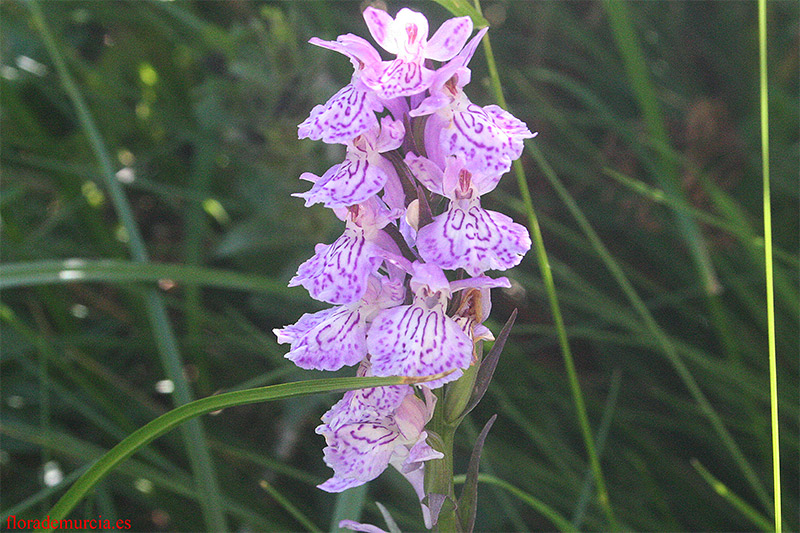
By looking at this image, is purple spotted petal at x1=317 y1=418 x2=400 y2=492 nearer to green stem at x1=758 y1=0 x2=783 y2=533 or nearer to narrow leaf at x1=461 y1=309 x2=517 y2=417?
narrow leaf at x1=461 y1=309 x2=517 y2=417

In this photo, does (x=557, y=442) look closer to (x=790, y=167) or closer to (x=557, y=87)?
(x=790, y=167)

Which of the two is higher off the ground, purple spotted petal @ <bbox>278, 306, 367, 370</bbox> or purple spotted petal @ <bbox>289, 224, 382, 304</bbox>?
purple spotted petal @ <bbox>289, 224, 382, 304</bbox>

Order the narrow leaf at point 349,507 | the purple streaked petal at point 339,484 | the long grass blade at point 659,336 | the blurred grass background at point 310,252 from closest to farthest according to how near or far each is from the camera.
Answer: the purple streaked petal at point 339,484 → the narrow leaf at point 349,507 → the long grass blade at point 659,336 → the blurred grass background at point 310,252

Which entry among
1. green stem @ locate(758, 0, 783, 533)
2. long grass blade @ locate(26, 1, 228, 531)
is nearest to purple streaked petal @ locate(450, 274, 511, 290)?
green stem @ locate(758, 0, 783, 533)

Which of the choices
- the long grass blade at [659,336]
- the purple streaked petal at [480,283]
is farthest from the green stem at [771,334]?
the purple streaked petal at [480,283]

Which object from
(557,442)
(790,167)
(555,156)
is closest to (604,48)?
(555,156)

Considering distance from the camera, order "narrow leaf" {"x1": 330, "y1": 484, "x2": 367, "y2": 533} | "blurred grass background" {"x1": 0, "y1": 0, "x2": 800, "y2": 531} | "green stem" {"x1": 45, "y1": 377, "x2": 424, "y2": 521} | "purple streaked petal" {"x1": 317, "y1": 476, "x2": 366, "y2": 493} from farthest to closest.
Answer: "blurred grass background" {"x1": 0, "y1": 0, "x2": 800, "y2": 531} → "narrow leaf" {"x1": 330, "y1": 484, "x2": 367, "y2": 533} → "purple streaked petal" {"x1": 317, "y1": 476, "x2": 366, "y2": 493} → "green stem" {"x1": 45, "y1": 377, "x2": 424, "y2": 521}

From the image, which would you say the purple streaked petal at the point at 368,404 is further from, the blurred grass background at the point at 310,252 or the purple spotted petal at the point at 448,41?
the blurred grass background at the point at 310,252
